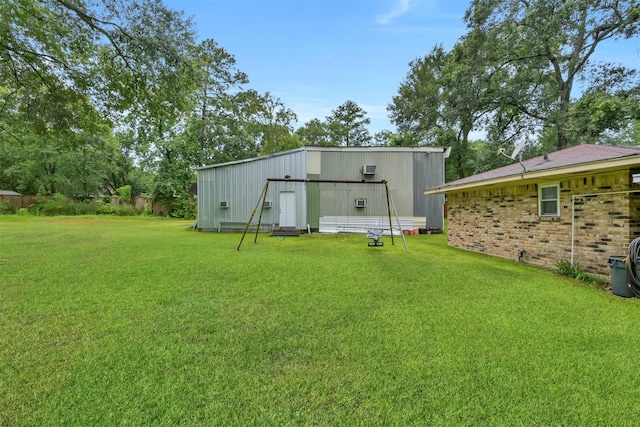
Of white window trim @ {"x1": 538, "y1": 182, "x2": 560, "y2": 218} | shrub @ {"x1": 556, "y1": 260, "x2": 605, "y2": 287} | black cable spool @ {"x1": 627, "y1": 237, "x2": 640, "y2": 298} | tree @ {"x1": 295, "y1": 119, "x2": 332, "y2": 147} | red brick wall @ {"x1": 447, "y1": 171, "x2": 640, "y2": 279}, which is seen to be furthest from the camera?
tree @ {"x1": 295, "y1": 119, "x2": 332, "y2": 147}

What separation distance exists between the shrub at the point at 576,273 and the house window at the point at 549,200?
3.55 feet

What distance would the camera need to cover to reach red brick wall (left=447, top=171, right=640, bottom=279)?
5238 mm

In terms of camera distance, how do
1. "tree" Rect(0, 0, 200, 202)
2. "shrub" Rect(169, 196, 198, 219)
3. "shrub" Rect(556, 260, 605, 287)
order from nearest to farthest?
"shrub" Rect(556, 260, 605, 287), "tree" Rect(0, 0, 200, 202), "shrub" Rect(169, 196, 198, 219)

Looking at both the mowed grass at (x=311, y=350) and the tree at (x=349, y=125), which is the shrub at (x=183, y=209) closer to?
the tree at (x=349, y=125)

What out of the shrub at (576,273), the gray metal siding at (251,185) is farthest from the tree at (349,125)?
the shrub at (576,273)

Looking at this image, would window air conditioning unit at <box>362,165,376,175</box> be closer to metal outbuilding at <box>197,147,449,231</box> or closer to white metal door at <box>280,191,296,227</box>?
metal outbuilding at <box>197,147,449,231</box>

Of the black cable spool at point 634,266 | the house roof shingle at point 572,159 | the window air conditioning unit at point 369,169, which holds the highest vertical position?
the window air conditioning unit at point 369,169

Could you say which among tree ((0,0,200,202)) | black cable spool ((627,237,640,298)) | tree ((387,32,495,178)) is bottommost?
black cable spool ((627,237,640,298))

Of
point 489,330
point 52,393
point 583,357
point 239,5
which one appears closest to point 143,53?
point 239,5

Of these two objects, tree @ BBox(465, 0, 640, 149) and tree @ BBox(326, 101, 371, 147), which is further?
tree @ BBox(326, 101, 371, 147)

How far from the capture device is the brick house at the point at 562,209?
5125 millimetres

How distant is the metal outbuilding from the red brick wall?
3.37 meters

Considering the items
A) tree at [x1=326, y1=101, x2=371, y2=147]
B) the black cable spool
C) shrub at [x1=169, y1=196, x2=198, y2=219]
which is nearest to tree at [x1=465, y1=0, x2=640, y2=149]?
the black cable spool

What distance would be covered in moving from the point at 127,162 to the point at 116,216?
13186mm
